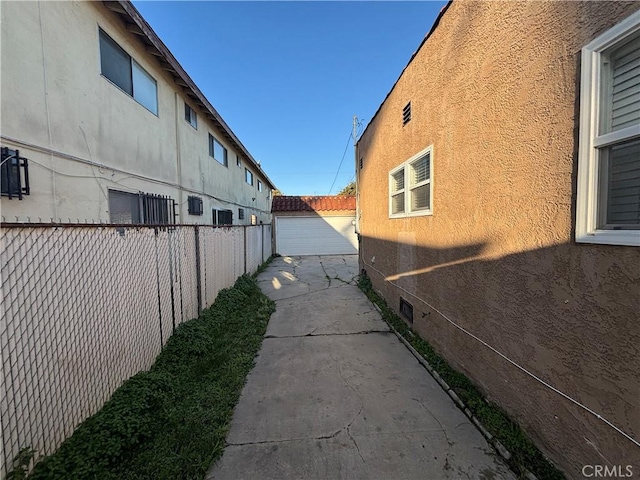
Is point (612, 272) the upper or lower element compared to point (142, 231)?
lower

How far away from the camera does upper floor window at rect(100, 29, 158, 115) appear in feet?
14.7

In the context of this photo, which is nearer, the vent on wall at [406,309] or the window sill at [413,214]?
the window sill at [413,214]

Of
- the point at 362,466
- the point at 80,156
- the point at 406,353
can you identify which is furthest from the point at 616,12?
the point at 80,156

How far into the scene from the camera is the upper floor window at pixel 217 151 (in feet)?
30.9

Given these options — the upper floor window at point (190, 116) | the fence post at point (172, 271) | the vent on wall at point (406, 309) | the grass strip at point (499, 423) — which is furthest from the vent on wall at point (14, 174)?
the vent on wall at point (406, 309)

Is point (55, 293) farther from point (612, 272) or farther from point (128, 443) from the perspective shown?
point (612, 272)

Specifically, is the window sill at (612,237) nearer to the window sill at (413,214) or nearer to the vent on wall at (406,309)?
the window sill at (413,214)

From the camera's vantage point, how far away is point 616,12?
5.04 feet

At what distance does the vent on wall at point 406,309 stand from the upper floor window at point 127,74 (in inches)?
249

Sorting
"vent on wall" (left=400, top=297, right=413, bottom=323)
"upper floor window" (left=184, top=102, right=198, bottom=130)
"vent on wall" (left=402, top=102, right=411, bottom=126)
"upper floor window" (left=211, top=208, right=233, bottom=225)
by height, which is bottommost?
"vent on wall" (left=400, top=297, right=413, bottom=323)

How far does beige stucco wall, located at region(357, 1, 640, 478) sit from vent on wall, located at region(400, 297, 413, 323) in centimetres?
87

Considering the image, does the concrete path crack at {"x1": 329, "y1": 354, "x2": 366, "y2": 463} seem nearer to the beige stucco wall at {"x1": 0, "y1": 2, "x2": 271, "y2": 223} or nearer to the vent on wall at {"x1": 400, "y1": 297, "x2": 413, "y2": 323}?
the vent on wall at {"x1": 400, "y1": 297, "x2": 413, "y2": 323}

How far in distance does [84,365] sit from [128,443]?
713mm

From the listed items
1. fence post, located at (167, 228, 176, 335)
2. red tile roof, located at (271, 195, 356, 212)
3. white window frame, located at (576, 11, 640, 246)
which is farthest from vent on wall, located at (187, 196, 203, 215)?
red tile roof, located at (271, 195, 356, 212)
